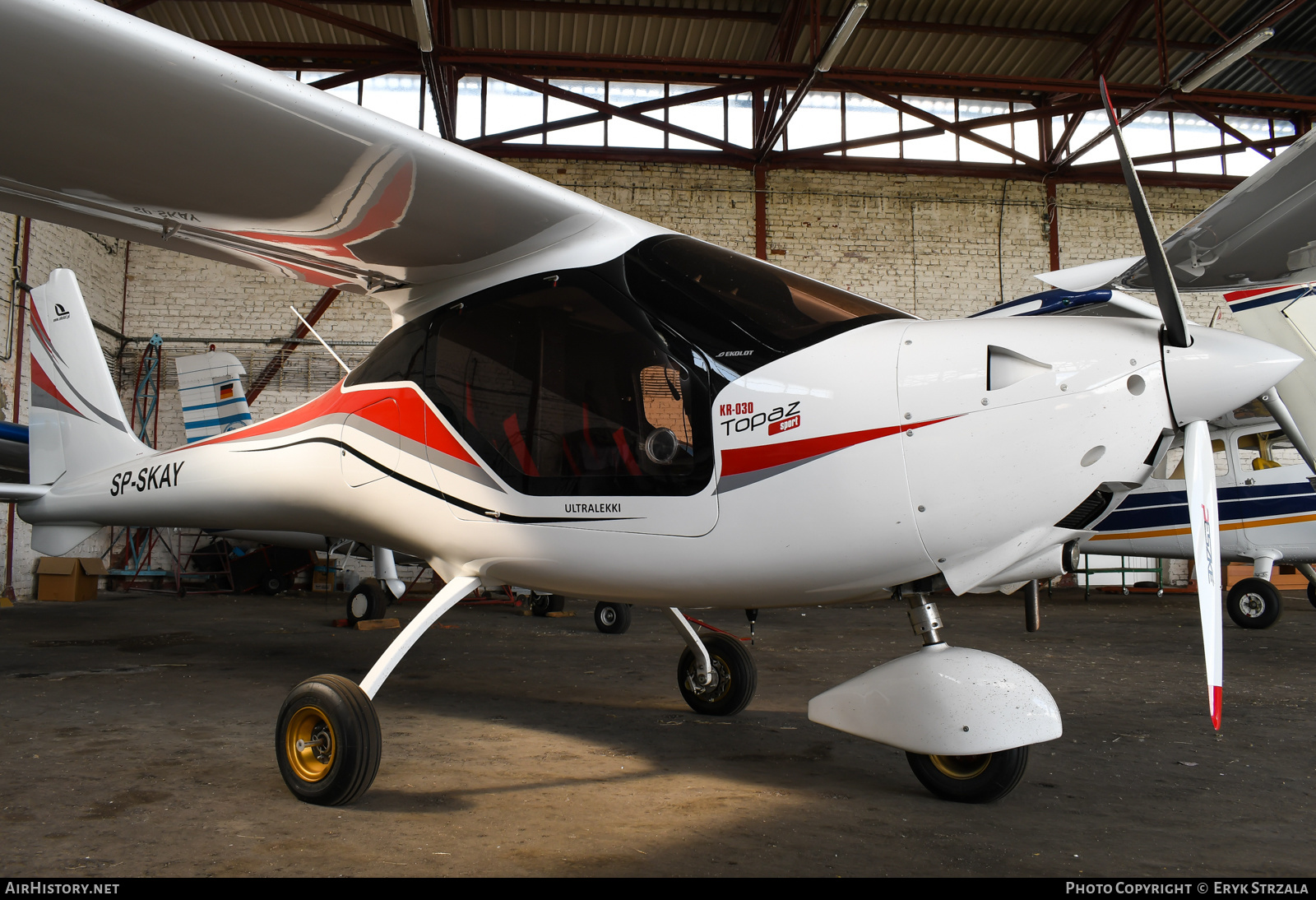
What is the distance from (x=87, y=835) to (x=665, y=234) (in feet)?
9.11

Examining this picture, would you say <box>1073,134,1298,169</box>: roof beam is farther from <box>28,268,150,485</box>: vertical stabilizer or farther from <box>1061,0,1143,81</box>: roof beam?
<box>28,268,150,485</box>: vertical stabilizer

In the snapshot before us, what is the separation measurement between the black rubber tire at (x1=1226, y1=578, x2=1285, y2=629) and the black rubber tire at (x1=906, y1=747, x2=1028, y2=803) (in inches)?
322

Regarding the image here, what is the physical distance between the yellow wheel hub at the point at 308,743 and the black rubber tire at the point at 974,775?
2078mm

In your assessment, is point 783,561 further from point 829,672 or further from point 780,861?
point 829,672

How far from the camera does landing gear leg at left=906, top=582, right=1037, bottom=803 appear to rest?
2.69 m

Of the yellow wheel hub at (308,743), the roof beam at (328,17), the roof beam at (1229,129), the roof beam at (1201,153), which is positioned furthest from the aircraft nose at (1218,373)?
the roof beam at (1201,153)

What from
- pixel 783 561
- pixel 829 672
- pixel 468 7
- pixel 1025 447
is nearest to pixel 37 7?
pixel 783 561

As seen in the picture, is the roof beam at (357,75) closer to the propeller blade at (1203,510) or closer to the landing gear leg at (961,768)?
the landing gear leg at (961,768)

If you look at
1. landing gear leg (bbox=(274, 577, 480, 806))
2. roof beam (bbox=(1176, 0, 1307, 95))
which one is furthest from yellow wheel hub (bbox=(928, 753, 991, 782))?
roof beam (bbox=(1176, 0, 1307, 95))

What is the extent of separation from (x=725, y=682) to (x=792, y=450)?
2086 mm

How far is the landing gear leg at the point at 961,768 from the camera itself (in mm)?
2689

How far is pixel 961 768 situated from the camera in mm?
2783

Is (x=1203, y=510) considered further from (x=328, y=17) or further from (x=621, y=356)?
(x=328, y=17)

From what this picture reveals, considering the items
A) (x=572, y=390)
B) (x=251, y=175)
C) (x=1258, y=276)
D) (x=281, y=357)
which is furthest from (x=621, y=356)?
(x=281, y=357)
